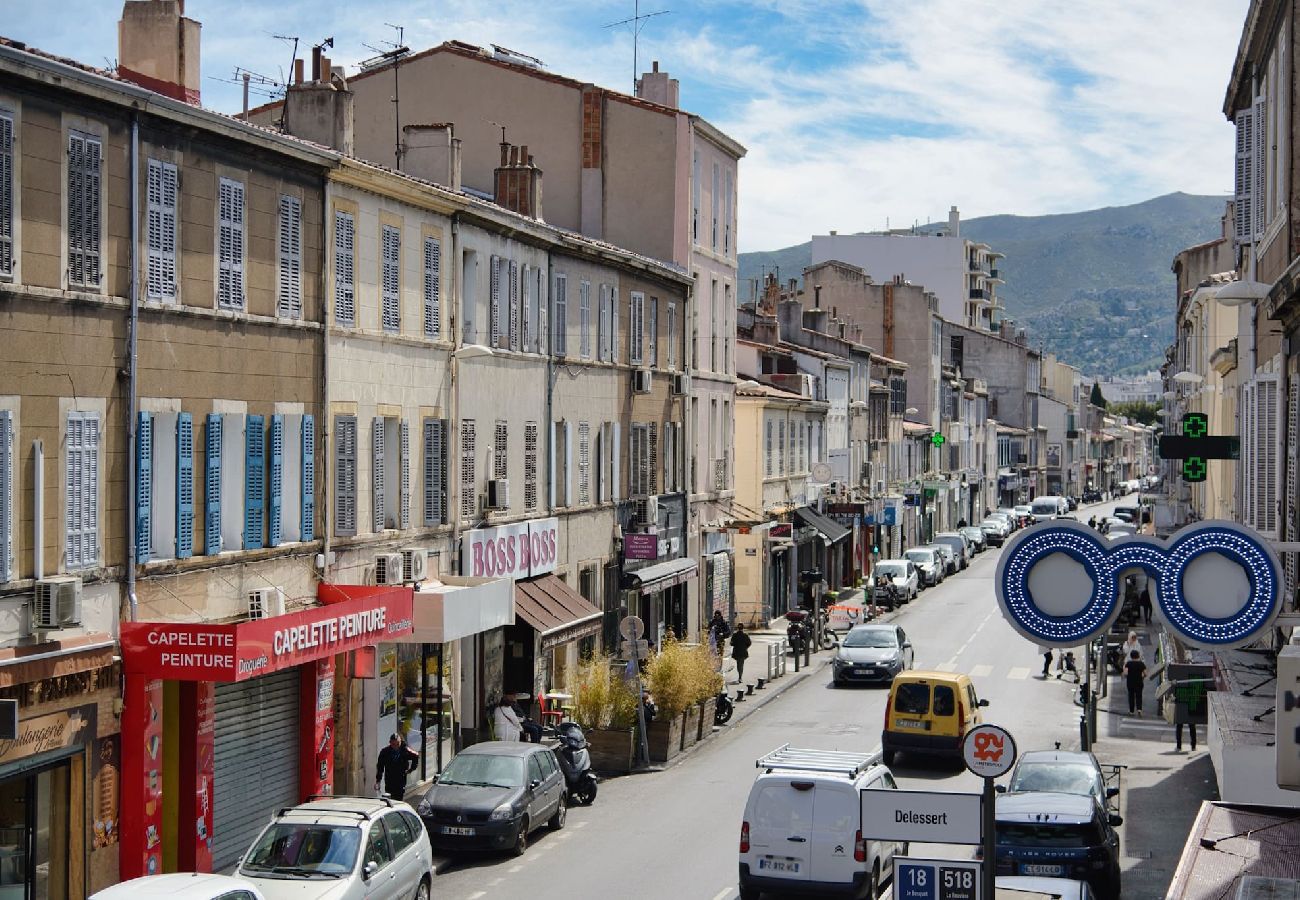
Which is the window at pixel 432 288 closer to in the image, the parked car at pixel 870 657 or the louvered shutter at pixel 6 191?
the louvered shutter at pixel 6 191

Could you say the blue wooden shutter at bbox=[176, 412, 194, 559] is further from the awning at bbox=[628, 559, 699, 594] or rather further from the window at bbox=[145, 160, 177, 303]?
the awning at bbox=[628, 559, 699, 594]

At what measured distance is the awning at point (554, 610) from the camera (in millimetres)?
32969

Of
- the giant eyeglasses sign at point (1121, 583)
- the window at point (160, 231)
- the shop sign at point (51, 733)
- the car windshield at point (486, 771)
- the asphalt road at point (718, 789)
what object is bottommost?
the asphalt road at point (718, 789)

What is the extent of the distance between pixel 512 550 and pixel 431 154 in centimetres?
773

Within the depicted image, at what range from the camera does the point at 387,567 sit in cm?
2806

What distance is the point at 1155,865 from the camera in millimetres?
24266

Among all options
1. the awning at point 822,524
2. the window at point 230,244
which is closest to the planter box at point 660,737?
the window at point 230,244

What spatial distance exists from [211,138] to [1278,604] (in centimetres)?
1548

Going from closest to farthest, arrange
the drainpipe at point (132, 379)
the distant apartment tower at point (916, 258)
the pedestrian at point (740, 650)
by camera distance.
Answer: the drainpipe at point (132, 379)
the pedestrian at point (740, 650)
the distant apartment tower at point (916, 258)

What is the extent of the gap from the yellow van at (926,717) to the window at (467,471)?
8.45 m

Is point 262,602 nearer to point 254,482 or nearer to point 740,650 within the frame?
point 254,482

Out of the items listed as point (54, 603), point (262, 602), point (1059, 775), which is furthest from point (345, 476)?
point (1059, 775)

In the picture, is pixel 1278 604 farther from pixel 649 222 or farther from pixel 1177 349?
pixel 1177 349

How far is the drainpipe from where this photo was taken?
69.6 feet
